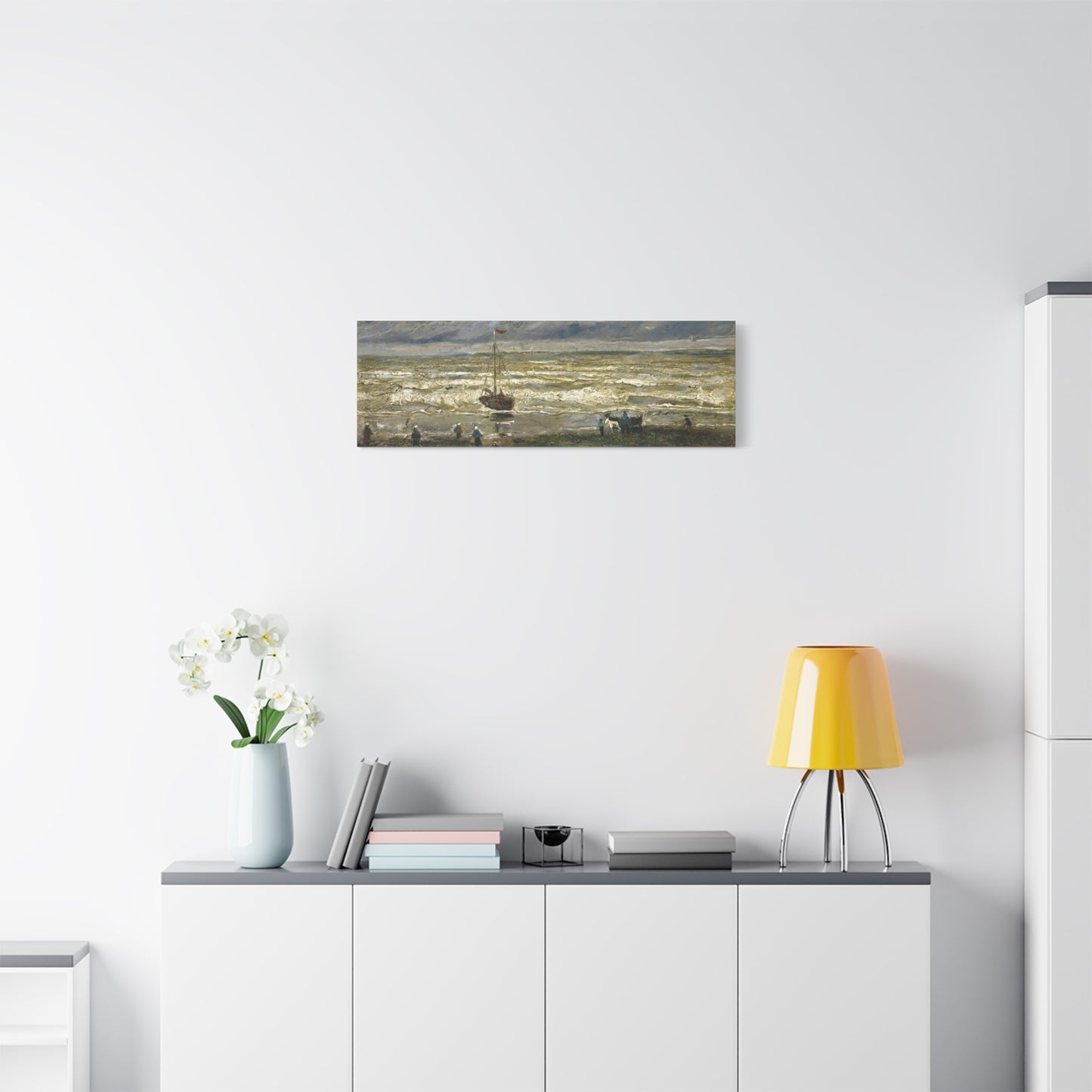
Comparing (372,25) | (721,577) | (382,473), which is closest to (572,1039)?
(721,577)

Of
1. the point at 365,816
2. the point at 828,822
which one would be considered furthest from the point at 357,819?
the point at 828,822

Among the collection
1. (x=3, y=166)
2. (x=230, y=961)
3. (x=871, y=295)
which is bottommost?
(x=230, y=961)

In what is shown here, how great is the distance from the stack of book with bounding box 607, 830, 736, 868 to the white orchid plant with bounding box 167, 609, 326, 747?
71 centimetres

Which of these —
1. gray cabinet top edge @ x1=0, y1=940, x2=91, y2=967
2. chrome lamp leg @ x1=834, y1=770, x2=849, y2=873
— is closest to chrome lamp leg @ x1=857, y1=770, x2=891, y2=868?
chrome lamp leg @ x1=834, y1=770, x2=849, y2=873

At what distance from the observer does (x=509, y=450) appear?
246 centimetres

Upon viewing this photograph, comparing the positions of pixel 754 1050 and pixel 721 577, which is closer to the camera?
pixel 754 1050

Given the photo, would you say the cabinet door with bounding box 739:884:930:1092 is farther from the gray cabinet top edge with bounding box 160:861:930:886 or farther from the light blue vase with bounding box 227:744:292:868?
the light blue vase with bounding box 227:744:292:868

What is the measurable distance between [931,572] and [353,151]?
163 centimetres

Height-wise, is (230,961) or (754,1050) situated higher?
(230,961)

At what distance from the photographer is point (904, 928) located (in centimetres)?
225

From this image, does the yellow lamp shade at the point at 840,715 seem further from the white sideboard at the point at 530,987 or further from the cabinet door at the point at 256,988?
the cabinet door at the point at 256,988

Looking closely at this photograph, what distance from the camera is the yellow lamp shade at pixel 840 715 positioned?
86.6 inches

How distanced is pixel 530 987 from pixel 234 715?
85 centimetres

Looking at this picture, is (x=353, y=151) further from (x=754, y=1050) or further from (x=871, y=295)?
(x=754, y=1050)
